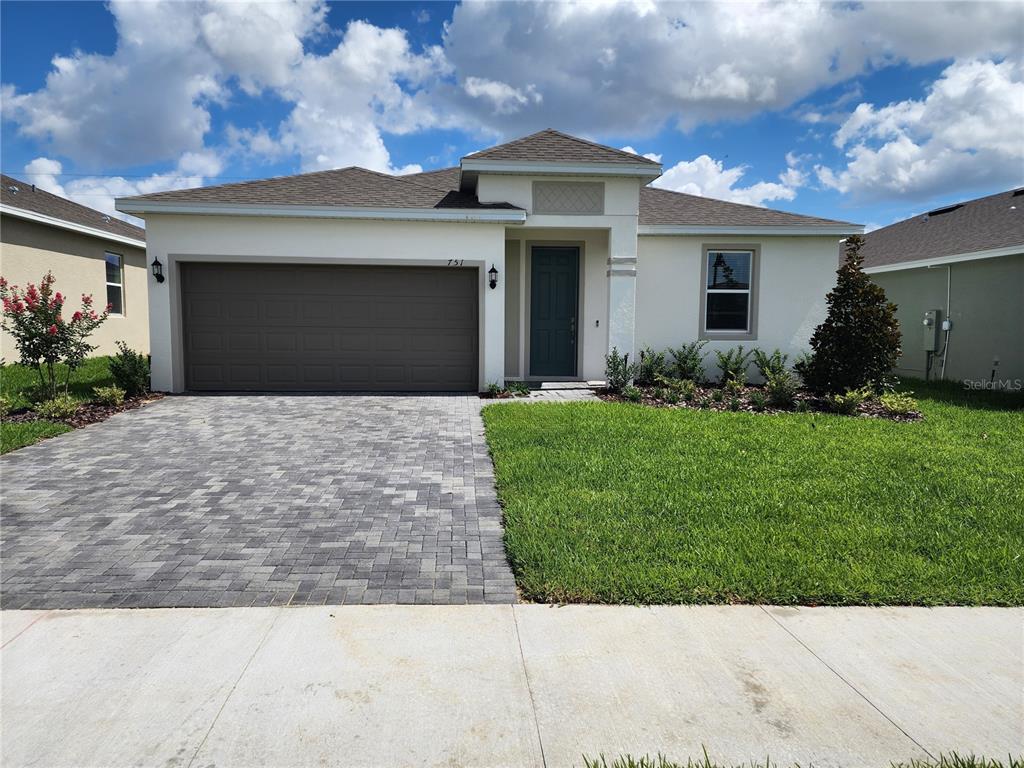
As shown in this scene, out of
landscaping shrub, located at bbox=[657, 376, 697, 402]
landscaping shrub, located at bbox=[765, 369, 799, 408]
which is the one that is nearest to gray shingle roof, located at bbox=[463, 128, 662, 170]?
landscaping shrub, located at bbox=[657, 376, 697, 402]

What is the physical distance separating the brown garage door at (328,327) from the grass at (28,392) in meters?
2.35

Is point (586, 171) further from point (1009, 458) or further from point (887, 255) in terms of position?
point (887, 255)

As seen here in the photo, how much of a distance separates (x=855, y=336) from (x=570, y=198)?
5622 millimetres

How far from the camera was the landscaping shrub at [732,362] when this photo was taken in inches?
499

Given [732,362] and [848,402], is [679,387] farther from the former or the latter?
[848,402]

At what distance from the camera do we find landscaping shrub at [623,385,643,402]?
36.3 feet

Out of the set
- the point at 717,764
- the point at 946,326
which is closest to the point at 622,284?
the point at 946,326

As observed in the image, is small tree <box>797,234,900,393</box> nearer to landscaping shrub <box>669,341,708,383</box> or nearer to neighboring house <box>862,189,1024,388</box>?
landscaping shrub <box>669,341,708,383</box>

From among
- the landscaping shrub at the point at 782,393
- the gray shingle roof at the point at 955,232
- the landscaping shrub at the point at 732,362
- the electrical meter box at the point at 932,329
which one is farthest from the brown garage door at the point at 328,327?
the gray shingle roof at the point at 955,232

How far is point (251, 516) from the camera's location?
5.17 m

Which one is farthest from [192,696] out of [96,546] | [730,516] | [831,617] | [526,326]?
[526,326]

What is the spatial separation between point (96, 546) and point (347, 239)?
7914 mm

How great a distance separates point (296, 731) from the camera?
2.57 metres

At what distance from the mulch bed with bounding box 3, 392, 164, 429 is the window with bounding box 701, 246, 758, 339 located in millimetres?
10846
